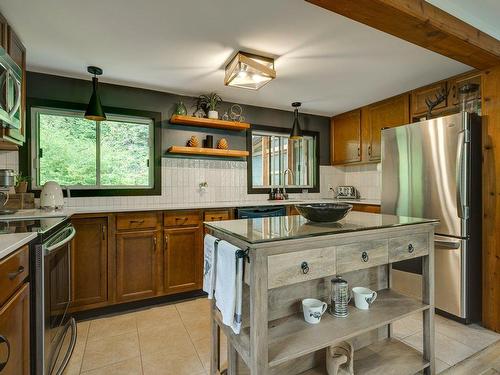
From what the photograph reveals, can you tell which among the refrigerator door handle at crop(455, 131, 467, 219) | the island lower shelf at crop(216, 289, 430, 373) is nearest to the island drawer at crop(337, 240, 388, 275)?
the island lower shelf at crop(216, 289, 430, 373)

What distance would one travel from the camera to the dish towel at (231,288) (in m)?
1.25

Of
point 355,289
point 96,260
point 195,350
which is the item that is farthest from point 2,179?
point 355,289

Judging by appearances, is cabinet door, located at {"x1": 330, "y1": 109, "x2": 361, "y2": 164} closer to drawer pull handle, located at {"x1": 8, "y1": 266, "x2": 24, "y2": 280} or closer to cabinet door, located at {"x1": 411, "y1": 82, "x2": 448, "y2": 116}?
cabinet door, located at {"x1": 411, "y1": 82, "x2": 448, "y2": 116}

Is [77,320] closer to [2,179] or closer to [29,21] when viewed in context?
[2,179]

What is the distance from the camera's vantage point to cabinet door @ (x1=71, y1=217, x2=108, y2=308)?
2.46 meters

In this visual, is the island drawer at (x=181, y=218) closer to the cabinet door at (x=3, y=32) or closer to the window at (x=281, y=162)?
the window at (x=281, y=162)

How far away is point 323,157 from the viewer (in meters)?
4.61

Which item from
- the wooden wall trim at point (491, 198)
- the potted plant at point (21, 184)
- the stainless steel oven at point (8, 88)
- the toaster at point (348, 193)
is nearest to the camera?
the stainless steel oven at point (8, 88)

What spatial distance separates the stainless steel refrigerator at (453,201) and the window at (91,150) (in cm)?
293

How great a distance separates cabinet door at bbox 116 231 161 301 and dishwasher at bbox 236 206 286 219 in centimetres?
92

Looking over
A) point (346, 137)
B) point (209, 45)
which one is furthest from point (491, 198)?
point (209, 45)

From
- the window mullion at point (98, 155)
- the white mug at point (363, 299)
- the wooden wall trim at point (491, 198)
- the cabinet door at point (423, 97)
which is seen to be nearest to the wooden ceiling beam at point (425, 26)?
the wooden wall trim at point (491, 198)

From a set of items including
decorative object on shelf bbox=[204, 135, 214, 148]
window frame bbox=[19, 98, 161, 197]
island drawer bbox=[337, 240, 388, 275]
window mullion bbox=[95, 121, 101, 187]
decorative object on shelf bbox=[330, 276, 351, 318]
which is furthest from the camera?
decorative object on shelf bbox=[204, 135, 214, 148]

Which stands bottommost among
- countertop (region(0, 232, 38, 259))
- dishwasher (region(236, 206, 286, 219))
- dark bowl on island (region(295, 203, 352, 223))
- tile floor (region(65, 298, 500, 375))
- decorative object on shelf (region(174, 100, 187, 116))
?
tile floor (region(65, 298, 500, 375))
